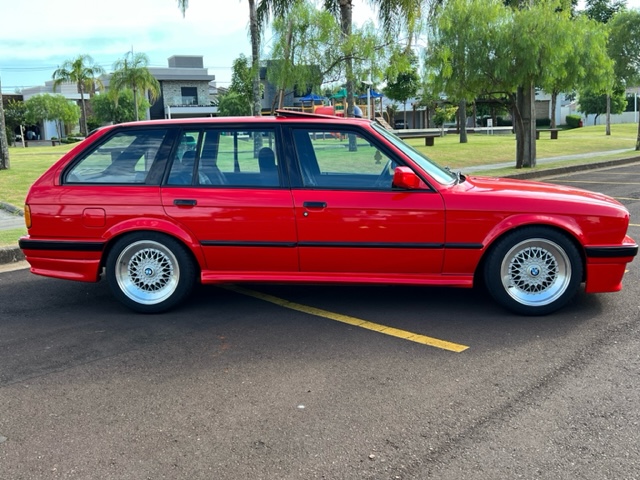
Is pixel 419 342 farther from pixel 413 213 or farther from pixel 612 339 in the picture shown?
pixel 612 339

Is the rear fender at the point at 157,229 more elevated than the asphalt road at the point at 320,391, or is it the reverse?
the rear fender at the point at 157,229

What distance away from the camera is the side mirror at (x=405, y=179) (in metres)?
4.88

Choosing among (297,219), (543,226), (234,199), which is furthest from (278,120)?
(543,226)

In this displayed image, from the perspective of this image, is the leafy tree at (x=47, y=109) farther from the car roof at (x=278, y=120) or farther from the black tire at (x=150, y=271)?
the black tire at (x=150, y=271)

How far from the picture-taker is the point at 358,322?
5.02 meters

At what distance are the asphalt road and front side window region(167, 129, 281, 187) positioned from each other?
1.14 meters

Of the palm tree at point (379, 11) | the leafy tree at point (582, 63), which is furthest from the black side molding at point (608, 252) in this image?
the palm tree at point (379, 11)

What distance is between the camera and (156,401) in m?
3.69

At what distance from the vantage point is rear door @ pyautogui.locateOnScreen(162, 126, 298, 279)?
16.8 feet

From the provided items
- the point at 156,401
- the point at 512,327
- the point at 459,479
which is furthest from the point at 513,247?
the point at 156,401

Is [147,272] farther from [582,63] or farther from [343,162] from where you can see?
[582,63]

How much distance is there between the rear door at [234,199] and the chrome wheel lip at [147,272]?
0.34 meters

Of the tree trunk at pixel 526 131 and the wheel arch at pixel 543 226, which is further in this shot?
the tree trunk at pixel 526 131

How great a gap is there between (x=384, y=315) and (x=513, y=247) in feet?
3.87
